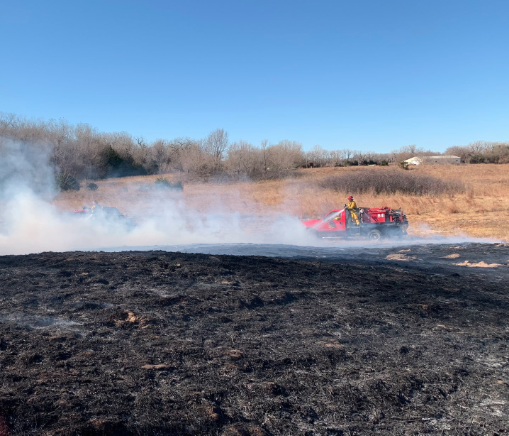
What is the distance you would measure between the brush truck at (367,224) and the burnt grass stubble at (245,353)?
30.4 ft

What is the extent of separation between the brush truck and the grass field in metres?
3.34

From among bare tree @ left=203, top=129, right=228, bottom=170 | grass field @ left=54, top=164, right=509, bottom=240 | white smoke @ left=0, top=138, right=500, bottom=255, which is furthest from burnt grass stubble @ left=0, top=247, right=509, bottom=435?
bare tree @ left=203, top=129, right=228, bottom=170

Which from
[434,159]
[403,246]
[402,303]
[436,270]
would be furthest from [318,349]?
[434,159]

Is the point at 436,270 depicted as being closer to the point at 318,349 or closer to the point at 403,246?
the point at 403,246

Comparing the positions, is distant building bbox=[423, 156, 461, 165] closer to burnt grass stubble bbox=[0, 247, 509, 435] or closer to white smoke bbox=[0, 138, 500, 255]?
white smoke bbox=[0, 138, 500, 255]

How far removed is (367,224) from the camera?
19.9m

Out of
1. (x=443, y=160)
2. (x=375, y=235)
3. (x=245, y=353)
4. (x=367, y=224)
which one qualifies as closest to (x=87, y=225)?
(x=367, y=224)

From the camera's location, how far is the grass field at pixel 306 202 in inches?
982

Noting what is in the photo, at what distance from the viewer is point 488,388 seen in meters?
5.19

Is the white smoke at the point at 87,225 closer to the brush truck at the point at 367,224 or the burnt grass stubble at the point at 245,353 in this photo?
the brush truck at the point at 367,224

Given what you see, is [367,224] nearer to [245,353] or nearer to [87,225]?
[87,225]

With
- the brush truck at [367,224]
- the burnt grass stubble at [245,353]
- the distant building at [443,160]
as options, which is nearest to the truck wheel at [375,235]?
the brush truck at [367,224]

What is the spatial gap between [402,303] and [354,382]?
3.88 meters

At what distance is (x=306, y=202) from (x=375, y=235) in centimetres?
1171
